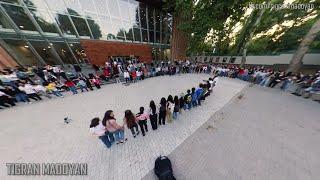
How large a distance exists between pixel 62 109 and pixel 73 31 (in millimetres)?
9923

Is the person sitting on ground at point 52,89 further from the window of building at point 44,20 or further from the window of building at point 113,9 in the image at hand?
the window of building at point 113,9

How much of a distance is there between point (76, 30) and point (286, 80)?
19.6m

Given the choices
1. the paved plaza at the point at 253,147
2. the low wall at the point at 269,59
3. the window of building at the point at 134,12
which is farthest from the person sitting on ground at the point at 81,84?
the low wall at the point at 269,59

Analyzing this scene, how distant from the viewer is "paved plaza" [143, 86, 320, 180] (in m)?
3.57

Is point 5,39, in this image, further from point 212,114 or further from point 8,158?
point 212,114

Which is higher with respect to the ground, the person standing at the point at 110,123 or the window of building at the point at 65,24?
the window of building at the point at 65,24

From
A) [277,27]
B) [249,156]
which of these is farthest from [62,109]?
[277,27]

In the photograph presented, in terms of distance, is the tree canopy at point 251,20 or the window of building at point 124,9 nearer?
the tree canopy at point 251,20

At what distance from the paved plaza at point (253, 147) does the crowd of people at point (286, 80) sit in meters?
2.01

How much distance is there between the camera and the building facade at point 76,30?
1059cm

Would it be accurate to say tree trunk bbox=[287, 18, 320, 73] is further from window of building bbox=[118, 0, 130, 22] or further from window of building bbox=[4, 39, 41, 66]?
window of building bbox=[4, 39, 41, 66]

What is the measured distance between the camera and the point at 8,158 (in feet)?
13.9

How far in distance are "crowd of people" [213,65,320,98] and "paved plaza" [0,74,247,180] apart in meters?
5.65

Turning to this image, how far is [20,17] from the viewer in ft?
34.9
